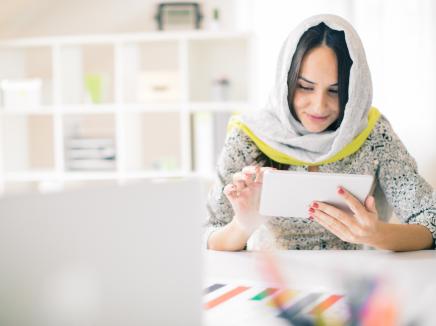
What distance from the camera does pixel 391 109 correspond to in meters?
1.76

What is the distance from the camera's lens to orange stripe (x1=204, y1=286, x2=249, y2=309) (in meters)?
0.72

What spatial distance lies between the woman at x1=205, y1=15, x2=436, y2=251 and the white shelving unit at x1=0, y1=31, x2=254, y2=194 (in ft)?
4.62

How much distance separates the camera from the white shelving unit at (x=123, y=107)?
282 cm

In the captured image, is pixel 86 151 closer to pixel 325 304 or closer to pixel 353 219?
pixel 353 219

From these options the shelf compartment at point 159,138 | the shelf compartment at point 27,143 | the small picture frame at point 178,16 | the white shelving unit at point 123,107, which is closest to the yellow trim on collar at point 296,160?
the white shelving unit at point 123,107

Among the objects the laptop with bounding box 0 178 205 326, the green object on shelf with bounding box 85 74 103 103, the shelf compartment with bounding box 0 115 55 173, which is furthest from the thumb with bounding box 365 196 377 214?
the shelf compartment with bounding box 0 115 55 173

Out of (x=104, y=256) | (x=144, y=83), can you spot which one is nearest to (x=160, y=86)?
(x=144, y=83)

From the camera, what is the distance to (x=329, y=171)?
137 centimetres

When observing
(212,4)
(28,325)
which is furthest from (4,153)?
(28,325)

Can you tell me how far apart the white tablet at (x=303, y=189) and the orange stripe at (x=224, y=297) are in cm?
26

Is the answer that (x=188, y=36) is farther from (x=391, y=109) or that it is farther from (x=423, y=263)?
(x=423, y=263)

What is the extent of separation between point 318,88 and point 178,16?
1.92 metres

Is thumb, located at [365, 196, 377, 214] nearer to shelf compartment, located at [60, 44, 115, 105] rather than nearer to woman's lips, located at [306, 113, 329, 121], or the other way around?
woman's lips, located at [306, 113, 329, 121]

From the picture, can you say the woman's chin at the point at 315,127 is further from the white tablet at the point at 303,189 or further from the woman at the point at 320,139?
the white tablet at the point at 303,189
